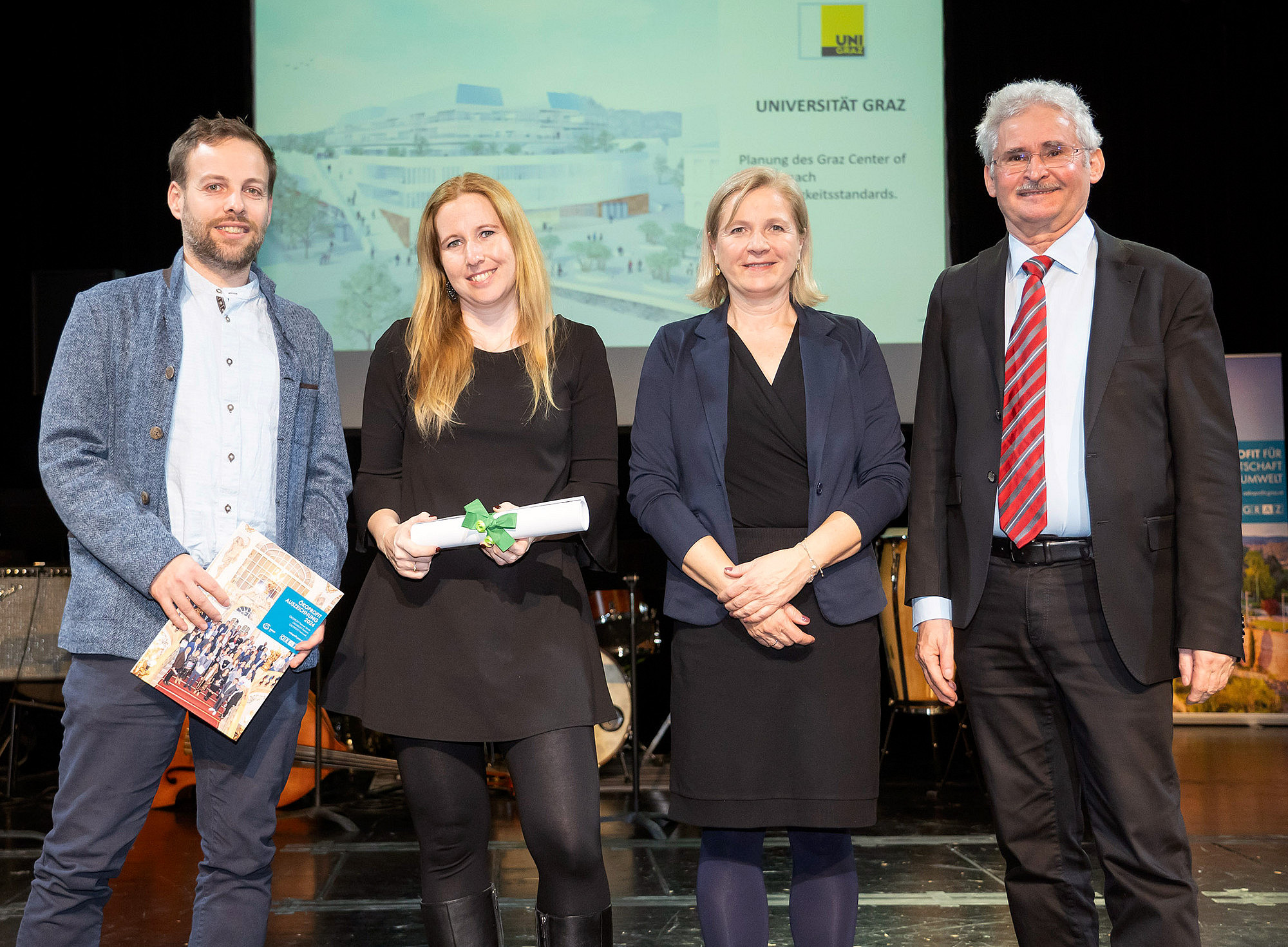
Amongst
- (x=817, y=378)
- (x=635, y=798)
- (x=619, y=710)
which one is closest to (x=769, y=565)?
(x=817, y=378)

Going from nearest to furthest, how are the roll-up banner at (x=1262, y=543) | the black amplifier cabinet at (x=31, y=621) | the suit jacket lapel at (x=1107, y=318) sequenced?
1. the suit jacket lapel at (x=1107, y=318)
2. the black amplifier cabinet at (x=31, y=621)
3. the roll-up banner at (x=1262, y=543)

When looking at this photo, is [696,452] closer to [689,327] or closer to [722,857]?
[689,327]

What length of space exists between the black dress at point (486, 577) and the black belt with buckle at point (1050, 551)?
0.74 m

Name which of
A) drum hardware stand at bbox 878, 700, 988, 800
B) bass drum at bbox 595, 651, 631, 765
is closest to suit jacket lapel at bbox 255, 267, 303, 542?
bass drum at bbox 595, 651, 631, 765

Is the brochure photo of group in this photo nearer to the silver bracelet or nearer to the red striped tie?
the silver bracelet

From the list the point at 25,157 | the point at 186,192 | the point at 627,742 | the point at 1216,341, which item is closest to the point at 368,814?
the point at 627,742

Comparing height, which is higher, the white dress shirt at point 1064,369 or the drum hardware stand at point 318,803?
the white dress shirt at point 1064,369

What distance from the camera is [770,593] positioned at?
190 centimetres

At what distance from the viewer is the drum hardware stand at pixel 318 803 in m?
3.94

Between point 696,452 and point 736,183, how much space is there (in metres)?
0.55

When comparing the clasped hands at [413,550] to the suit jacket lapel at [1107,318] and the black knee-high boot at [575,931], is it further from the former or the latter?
the suit jacket lapel at [1107,318]

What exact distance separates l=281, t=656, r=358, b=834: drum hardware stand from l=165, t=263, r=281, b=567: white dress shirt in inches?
85.2

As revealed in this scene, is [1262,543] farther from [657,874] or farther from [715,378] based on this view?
[715,378]

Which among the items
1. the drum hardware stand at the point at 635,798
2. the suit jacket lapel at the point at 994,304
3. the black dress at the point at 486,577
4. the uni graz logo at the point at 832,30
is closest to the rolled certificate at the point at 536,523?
the black dress at the point at 486,577
